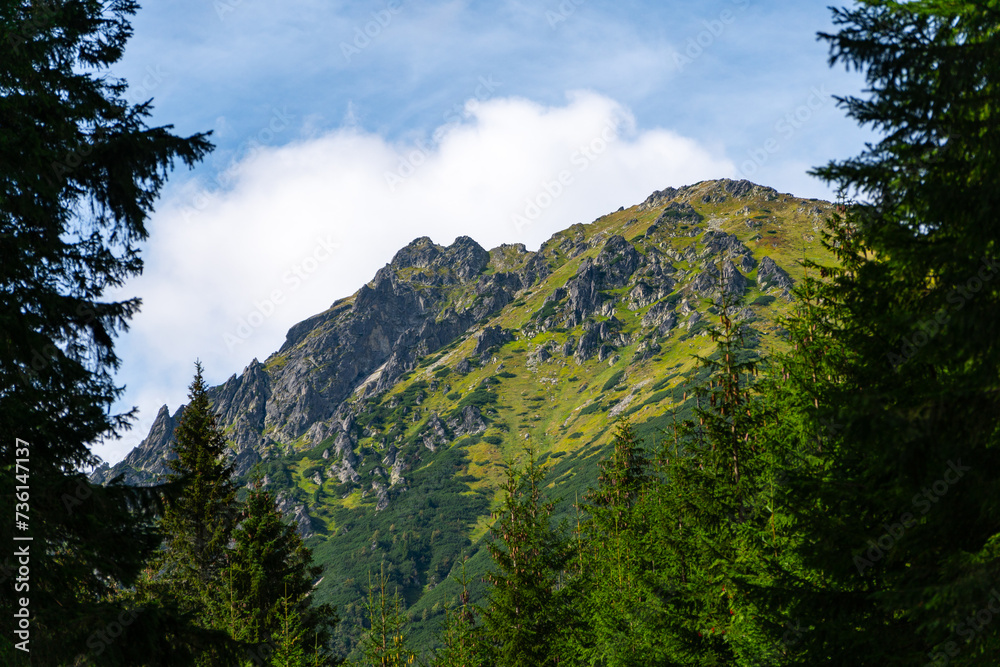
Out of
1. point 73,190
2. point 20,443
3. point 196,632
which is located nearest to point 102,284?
point 73,190

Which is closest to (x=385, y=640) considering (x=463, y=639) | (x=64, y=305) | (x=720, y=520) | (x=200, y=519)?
(x=463, y=639)

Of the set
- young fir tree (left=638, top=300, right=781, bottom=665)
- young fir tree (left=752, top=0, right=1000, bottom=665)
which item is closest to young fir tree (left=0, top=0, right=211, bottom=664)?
young fir tree (left=752, top=0, right=1000, bottom=665)

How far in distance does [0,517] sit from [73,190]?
4463mm

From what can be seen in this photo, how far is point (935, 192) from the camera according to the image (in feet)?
23.7

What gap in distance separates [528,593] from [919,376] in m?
14.8

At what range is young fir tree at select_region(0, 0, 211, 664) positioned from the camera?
7402 mm

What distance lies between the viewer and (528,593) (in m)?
20.3

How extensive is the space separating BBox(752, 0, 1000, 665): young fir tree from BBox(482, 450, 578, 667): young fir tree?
1265 centimetres

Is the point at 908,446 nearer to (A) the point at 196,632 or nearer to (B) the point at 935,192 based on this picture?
(B) the point at 935,192

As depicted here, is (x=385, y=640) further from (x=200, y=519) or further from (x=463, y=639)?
(x=200, y=519)

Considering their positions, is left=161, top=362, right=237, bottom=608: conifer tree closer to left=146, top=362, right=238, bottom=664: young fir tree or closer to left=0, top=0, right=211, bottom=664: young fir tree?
left=146, top=362, right=238, bottom=664: young fir tree

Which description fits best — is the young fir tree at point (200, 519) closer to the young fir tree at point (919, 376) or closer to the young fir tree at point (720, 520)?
the young fir tree at point (720, 520)

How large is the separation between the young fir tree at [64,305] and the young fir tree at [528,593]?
44.6ft

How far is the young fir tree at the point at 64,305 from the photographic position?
740cm
